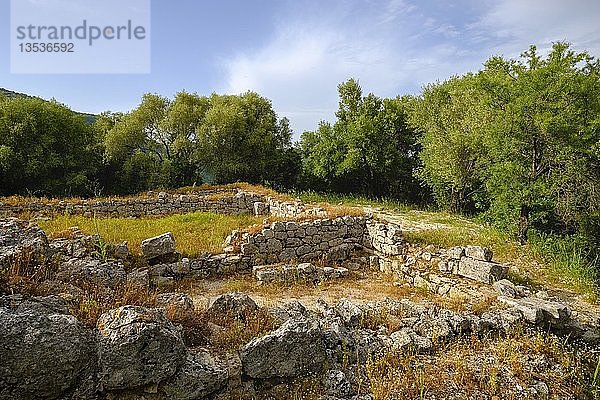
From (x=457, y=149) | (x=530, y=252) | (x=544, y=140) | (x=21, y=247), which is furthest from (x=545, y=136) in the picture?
(x=21, y=247)

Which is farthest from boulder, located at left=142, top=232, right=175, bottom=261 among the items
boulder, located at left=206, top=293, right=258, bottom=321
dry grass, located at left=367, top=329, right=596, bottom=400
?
dry grass, located at left=367, top=329, right=596, bottom=400

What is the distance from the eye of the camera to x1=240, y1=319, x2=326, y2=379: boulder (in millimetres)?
5348

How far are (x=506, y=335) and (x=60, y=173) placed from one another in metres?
23.6

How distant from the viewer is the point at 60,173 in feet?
74.6

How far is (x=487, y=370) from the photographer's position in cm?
607

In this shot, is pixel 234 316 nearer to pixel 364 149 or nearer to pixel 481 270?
pixel 481 270

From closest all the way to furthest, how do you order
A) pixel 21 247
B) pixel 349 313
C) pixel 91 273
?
pixel 21 247
pixel 349 313
pixel 91 273

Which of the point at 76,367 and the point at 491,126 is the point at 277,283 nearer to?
the point at 76,367

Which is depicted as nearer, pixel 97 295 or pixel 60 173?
pixel 97 295

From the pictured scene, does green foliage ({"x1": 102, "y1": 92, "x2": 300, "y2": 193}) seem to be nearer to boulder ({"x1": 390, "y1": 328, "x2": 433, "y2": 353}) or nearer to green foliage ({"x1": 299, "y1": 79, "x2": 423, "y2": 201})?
green foliage ({"x1": 299, "y1": 79, "x2": 423, "y2": 201})

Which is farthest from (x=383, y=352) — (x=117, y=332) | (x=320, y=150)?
(x=320, y=150)

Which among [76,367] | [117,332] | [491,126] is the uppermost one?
[491,126]

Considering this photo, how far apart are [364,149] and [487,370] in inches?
910

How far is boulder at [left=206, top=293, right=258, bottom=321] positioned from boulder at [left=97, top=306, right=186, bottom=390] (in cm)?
155
